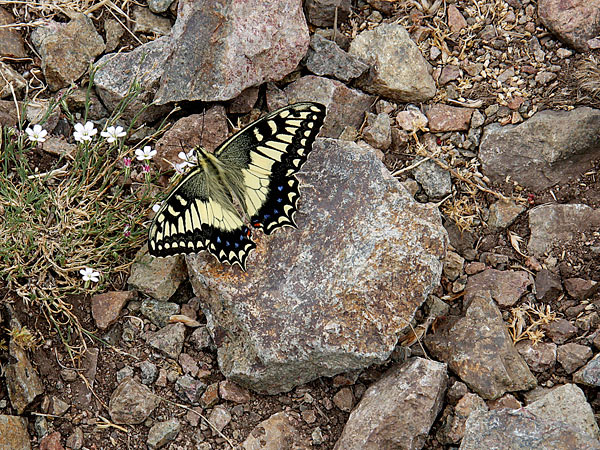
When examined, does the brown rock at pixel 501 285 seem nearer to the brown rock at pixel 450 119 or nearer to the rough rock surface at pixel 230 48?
the brown rock at pixel 450 119

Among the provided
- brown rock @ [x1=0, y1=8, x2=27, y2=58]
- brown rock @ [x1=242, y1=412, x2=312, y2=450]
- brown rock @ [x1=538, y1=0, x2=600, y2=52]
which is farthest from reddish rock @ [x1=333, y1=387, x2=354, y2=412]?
brown rock @ [x1=0, y1=8, x2=27, y2=58]

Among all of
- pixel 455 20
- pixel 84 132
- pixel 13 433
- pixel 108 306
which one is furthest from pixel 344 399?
pixel 455 20

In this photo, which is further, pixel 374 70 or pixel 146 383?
pixel 374 70

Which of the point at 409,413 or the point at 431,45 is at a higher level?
the point at 431,45

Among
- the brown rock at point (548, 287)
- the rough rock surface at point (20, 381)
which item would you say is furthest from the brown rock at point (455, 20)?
the rough rock surface at point (20, 381)

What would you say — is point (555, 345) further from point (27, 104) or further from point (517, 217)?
point (27, 104)

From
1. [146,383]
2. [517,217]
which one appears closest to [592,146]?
[517,217]
